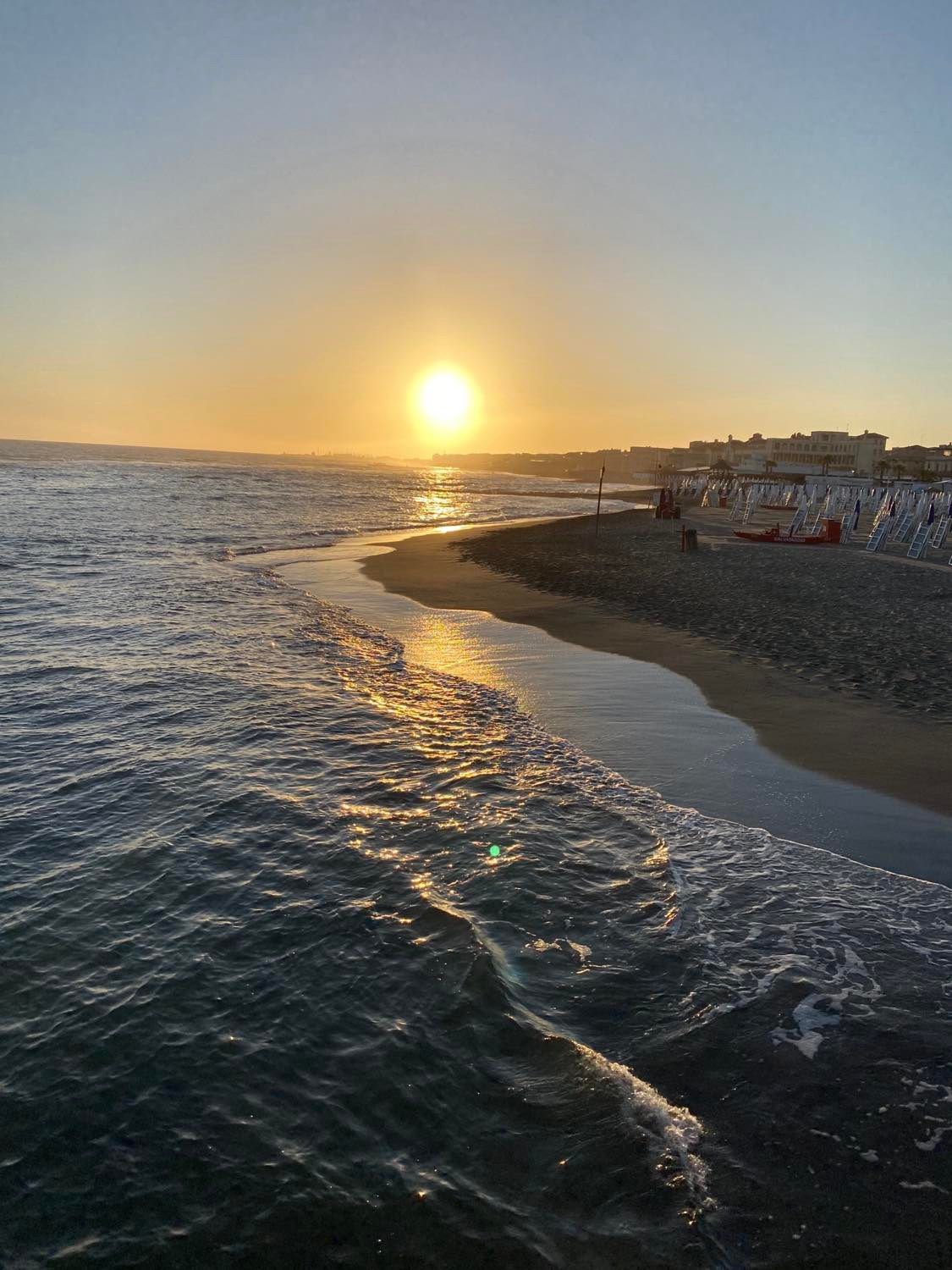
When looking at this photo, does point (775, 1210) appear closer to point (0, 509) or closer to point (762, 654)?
point (762, 654)

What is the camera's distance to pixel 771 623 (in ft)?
56.3

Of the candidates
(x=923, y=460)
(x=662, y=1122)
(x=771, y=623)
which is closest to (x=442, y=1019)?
→ (x=662, y=1122)

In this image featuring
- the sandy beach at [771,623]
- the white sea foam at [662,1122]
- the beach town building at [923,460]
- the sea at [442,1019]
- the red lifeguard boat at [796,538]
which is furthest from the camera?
the beach town building at [923,460]

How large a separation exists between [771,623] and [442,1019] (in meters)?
14.2

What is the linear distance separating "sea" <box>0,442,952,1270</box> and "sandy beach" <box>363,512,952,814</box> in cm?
322

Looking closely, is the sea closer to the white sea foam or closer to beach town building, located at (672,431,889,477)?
the white sea foam

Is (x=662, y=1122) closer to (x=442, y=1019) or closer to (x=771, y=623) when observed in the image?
(x=442, y=1019)

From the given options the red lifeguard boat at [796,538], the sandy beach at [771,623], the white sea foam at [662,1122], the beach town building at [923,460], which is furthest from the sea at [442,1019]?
the beach town building at [923,460]

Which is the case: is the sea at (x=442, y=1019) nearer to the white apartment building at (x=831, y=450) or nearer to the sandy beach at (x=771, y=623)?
the sandy beach at (x=771, y=623)

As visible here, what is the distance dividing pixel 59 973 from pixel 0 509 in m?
49.4

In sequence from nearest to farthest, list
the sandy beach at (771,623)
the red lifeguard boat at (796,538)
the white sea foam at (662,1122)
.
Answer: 1. the white sea foam at (662,1122)
2. the sandy beach at (771,623)
3. the red lifeguard boat at (796,538)

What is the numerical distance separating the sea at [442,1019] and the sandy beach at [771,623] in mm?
3221

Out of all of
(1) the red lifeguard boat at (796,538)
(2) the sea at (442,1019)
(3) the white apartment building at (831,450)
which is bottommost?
(2) the sea at (442,1019)

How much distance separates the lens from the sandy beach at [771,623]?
33.0 feet
